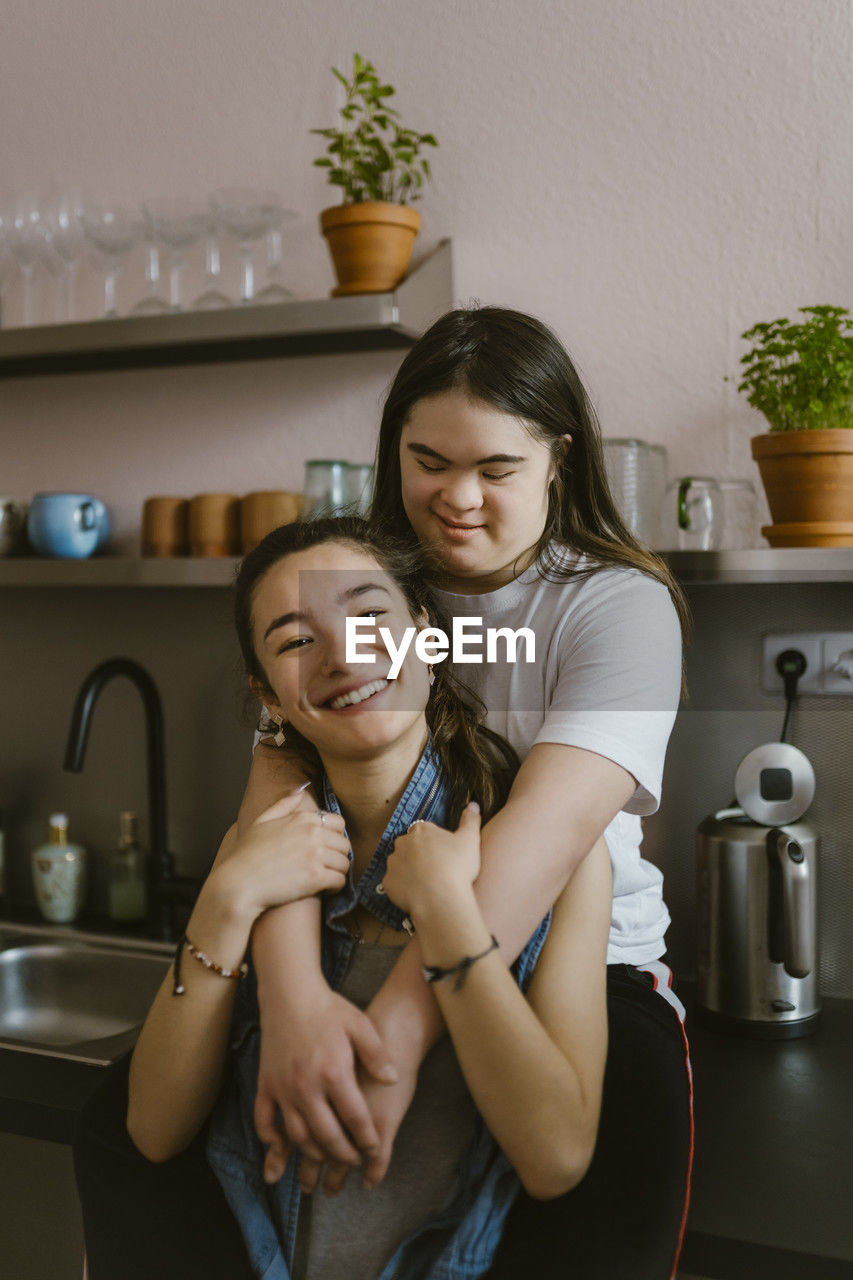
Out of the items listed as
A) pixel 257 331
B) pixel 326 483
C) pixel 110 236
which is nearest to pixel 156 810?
pixel 326 483

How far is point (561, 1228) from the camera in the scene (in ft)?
2.56

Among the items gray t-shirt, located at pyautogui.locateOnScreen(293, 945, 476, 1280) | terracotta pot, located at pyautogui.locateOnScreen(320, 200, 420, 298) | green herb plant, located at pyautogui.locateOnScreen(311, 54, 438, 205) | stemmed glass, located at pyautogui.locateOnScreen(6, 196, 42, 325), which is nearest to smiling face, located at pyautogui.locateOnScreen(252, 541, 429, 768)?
gray t-shirt, located at pyautogui.locateOnScreen(293, 945, 476, 1280)

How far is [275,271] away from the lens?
165 cm

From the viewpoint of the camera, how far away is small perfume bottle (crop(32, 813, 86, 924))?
1788 millimetres

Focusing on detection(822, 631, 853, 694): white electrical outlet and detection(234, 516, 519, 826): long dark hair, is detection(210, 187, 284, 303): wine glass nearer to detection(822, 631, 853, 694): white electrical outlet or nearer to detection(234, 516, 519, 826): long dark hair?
detection(234, 516, 519, 826): long dark hair

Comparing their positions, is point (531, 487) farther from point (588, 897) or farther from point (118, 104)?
point (118, 104)

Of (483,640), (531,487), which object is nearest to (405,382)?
(531,487)

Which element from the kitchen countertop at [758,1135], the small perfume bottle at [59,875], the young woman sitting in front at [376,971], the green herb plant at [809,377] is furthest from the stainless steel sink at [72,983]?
the green herb plant at [809,377]

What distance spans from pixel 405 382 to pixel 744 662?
67 cm

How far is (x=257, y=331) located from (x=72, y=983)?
3.48ft

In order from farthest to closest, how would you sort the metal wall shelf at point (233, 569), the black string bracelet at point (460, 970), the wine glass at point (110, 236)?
1. the wine glass at point (110, 236)
2. the metal wall shelf at point (233, 569)
3. the black string bracelet at point (460, 970)

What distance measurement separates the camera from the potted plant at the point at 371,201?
148cm

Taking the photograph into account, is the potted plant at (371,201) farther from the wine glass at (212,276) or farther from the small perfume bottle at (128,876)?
the small perfume bottle at (128,876)

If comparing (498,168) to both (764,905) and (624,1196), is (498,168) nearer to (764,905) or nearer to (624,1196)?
(764,905)
